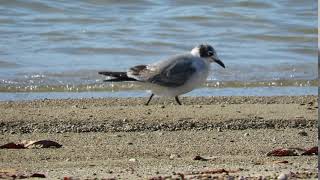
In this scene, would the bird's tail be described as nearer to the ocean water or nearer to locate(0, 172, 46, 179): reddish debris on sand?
the ocean water

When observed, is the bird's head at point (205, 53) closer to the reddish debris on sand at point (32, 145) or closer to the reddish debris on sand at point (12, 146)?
the reddish debris on sand at point (32, 145)

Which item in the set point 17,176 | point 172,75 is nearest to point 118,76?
point 172,75

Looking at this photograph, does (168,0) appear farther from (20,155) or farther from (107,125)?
(20,155)

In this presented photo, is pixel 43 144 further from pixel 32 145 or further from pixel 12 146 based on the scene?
pixel 12 146

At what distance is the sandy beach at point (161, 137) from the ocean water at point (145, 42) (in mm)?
1549

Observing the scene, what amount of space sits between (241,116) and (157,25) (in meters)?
7.19

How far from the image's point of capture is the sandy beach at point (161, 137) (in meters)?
5.53

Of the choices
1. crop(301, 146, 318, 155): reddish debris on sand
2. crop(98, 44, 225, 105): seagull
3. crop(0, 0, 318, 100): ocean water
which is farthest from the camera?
crop(0, 0, 318, 100): ocean water

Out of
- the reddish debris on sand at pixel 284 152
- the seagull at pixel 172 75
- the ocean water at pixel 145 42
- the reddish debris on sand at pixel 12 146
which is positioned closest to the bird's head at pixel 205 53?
the seagull at pixel 172 75

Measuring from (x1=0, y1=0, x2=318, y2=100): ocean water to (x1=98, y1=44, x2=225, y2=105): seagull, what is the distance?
1580 mm

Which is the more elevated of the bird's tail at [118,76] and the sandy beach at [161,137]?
the bird's tail at [118,76]

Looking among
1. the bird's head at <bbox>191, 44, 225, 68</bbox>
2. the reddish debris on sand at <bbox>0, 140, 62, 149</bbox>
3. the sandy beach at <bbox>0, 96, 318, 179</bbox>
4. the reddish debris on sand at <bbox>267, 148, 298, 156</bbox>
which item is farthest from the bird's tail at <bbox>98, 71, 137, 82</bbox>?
the reddish debris on sand at <bbox>267, 148, 298, 156</bbox>

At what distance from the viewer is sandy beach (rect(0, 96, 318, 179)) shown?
18.1 ft

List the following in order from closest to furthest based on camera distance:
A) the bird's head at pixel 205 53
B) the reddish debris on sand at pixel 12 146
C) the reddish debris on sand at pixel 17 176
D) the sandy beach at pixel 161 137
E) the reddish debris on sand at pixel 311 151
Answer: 1. the reddish debris on sand at pixel 17 176
2. the sandy beach at pixel 161 137
3. the reddish debris on sand at pixel 311 151
4. the reddish debris on sand at pixel 12 146
5. the bird's head at pixel 205 53
